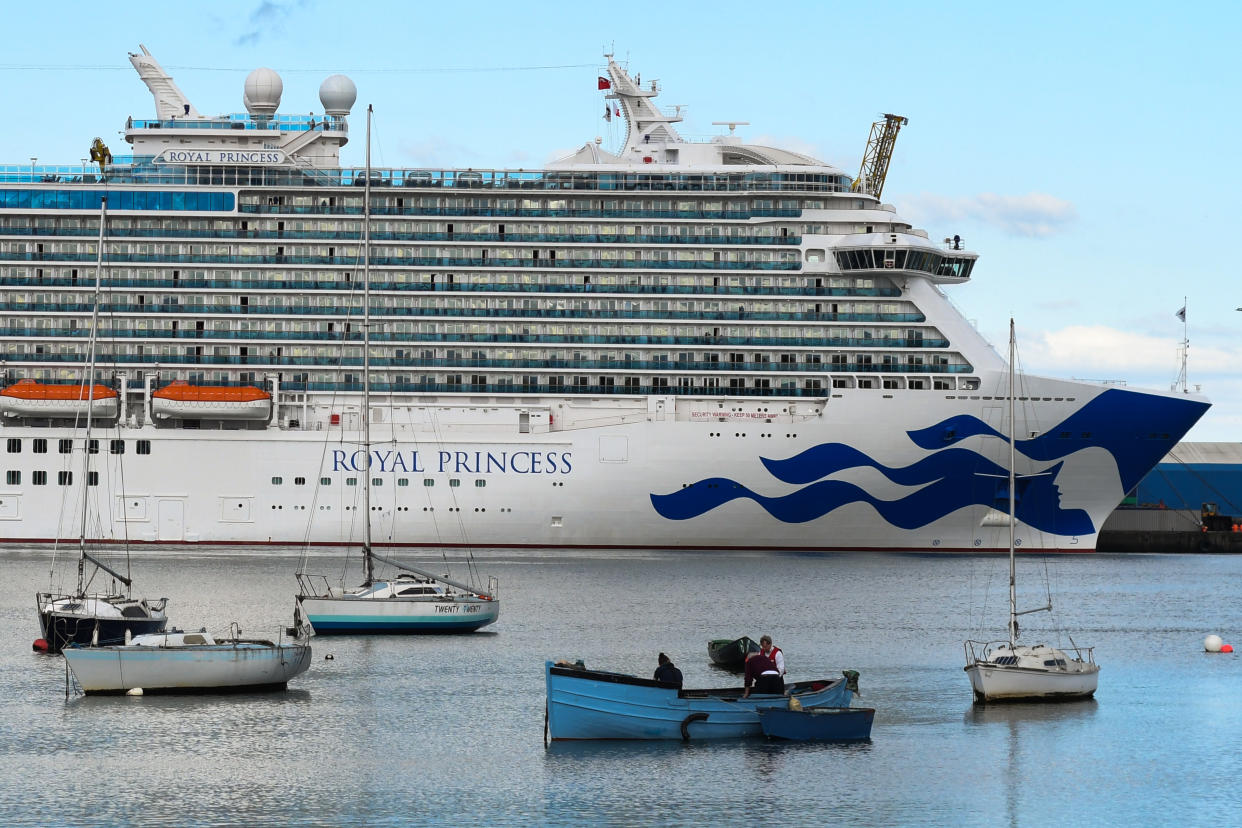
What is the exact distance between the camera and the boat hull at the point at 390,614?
44719 mm

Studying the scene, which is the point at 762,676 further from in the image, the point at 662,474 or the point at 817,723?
the point at 662,474

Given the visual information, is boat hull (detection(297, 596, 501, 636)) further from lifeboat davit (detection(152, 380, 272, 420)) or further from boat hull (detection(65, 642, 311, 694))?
lifeboat davit (detection(152, 380, 272, 420))

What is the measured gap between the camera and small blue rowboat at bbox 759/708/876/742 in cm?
3036

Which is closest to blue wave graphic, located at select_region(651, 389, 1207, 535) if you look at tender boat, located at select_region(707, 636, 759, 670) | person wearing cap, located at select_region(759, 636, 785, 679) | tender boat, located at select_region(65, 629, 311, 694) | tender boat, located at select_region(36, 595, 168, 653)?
tender boat, located at select_region(707, 636, 759, 670)

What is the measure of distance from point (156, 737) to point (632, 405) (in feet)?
135

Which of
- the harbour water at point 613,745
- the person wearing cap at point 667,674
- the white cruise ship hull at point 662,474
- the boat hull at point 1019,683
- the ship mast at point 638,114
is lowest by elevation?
the harbour water at point 613,745

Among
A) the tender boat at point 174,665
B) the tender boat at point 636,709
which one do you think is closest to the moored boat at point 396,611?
the tender boat at point 174,665

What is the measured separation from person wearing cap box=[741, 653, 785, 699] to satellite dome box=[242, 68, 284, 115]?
5025cm

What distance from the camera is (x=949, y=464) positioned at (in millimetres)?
68188

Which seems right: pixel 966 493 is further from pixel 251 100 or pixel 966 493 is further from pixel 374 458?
pixel 251 100

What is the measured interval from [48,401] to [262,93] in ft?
52.8

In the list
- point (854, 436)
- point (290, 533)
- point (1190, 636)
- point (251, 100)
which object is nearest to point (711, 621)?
point (1190, 636)

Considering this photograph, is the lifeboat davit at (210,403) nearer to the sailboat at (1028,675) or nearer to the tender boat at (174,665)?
the tender boat at (174,665)

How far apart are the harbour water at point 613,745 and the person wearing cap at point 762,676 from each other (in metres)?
1.07
